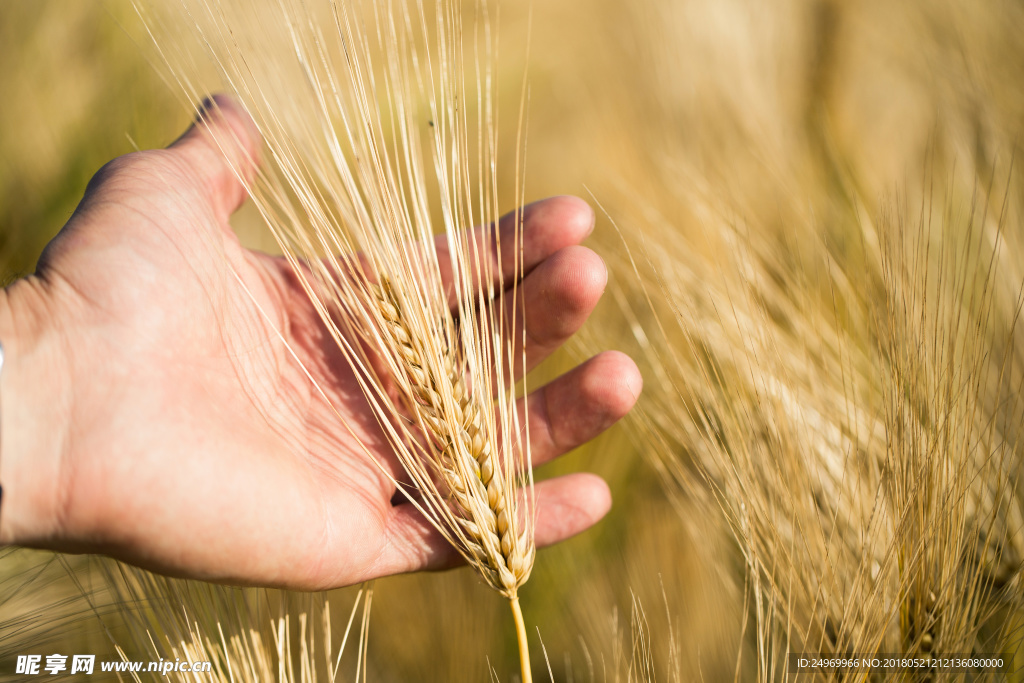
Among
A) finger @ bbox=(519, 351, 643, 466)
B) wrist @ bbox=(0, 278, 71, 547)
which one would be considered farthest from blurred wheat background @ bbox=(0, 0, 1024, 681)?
wrist @ bbox=(0, 278, 71, 547)

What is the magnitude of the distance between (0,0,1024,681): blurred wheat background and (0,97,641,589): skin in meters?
0.15

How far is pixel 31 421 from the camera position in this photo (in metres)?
0.65

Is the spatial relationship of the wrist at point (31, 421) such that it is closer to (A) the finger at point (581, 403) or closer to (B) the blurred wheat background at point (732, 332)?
(B) the blurred wheat background at point (732, 332)

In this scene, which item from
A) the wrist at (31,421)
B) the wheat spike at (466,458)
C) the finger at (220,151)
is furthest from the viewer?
the finger at (220,151)

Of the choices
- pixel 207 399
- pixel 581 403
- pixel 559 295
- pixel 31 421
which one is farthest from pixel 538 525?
pixel 31 421

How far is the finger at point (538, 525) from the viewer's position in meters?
0.87

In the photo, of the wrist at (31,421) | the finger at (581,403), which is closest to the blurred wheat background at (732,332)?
the finger at (581,403)

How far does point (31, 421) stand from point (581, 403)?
0.69 metres

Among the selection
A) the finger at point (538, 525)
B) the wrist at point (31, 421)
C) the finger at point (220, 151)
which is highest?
the finger at point (220, 151)

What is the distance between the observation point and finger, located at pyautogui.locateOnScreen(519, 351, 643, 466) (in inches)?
34.9

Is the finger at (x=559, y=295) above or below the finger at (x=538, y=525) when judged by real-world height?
above

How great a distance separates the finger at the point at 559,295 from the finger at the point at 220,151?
0.43 m

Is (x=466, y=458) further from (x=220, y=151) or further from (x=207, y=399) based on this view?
(x=220, y=151)

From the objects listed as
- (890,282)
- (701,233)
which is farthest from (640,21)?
(890,282)
